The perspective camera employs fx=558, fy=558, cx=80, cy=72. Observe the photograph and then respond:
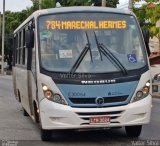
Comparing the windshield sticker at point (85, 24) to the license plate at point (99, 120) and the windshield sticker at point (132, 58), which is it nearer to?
the windshield sticker at point (132, 58)

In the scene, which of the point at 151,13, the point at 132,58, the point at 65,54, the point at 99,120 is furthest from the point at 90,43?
the point at 151,13

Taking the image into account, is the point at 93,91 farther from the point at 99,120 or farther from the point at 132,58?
the point at 132,58

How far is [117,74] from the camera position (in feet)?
33.9

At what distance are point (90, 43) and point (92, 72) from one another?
2.14 ft

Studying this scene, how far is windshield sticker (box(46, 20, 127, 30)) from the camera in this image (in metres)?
10.8

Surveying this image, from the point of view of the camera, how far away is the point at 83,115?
33.0 ft

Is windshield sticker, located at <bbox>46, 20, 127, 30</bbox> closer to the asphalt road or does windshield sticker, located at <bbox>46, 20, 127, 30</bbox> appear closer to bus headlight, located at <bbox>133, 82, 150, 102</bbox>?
bus headlight, located at <bbox>133, 82, 150, 102</bbox>

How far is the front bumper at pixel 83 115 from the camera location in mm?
10023

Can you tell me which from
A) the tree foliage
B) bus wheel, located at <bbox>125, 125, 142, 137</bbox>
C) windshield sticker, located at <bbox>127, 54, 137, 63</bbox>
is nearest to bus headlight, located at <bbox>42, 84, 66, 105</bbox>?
windshield sticker, located at <bbox>127, 54, 137, 63</bbox>

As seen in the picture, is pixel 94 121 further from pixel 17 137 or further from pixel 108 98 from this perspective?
pixel 17 137

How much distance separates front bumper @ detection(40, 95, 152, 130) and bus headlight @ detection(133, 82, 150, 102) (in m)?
0.08

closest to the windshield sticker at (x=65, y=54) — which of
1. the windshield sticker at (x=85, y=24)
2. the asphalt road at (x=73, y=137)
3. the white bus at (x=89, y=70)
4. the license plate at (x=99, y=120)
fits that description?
the white bus at (x=89, y=70)

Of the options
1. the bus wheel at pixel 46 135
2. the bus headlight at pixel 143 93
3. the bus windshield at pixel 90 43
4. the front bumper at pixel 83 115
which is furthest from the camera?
the bus wheel at pixel 46 135

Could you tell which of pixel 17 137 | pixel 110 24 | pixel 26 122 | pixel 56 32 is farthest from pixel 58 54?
pixel 26 122
